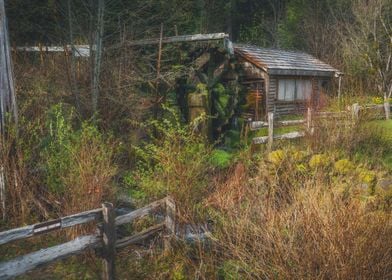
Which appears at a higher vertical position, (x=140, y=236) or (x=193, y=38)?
(x=193, y=38)

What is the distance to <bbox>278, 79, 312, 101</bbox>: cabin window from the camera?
19.4m

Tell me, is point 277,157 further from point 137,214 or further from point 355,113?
point 137,214

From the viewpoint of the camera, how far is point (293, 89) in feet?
66.2

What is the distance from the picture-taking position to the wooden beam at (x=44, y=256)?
3.96 metres

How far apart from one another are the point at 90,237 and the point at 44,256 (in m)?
0.58

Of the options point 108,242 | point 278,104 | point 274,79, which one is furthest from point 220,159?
point 278,104

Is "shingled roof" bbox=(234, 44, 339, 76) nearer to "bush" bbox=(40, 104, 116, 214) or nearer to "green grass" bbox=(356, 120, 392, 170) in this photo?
"green grass" bbox=(356, 120, 392, 170)

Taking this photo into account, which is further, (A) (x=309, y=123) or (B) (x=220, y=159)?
(A) (x=309, y=123)

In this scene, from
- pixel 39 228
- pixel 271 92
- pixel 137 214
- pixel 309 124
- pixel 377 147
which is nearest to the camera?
pixel 39 228

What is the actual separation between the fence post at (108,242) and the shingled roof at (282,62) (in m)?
13.8

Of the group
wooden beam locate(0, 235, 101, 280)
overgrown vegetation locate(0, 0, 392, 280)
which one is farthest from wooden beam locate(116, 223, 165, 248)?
wooden beam locate(0, 235, 101, 280)

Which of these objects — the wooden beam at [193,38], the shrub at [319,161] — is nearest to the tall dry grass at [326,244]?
the shrub at [319,161]

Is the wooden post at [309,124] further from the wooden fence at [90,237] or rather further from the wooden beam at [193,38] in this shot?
the wooden fence at [90,237]

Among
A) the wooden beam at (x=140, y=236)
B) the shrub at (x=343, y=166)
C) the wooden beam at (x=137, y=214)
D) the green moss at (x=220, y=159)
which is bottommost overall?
the wooden beam at (x=140, y=236)
